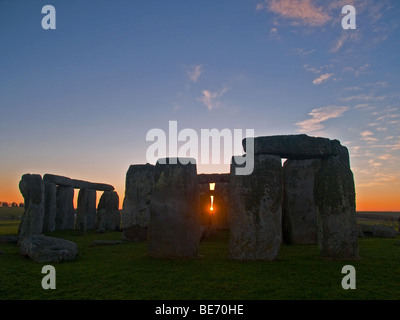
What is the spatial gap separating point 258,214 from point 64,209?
14486mm

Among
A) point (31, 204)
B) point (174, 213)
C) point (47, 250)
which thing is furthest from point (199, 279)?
point (31, 204)

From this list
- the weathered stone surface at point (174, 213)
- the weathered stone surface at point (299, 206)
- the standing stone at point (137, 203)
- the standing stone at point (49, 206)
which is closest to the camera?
the weathered stone surface at point (174, 213)

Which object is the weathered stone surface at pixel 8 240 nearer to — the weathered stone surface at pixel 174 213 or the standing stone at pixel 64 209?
the weathered stone surface at pixel 174 213

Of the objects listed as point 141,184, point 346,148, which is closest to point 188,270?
point 346,148

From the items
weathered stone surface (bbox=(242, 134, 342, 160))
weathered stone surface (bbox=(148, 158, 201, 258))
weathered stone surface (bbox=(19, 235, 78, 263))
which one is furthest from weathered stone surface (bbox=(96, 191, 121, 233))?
weathered stone surface (bbox=(242, 134, 342, 160))

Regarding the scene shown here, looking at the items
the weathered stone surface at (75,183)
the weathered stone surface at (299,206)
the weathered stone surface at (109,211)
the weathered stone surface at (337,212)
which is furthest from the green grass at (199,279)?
the weathered stone surface at (75,183)

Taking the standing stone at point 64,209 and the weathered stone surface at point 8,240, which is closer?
the weathered stone surface at point 8,240

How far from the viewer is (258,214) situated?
7145 mm

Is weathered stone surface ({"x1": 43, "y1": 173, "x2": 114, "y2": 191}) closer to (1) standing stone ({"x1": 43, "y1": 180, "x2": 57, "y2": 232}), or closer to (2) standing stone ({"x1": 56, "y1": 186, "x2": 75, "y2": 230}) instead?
(1) standing stone ({"x1": 43, "y1": 180, "x2": 57, "y2": 232})

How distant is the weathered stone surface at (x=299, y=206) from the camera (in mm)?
11055

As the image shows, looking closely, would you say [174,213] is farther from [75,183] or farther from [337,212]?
[75,183]

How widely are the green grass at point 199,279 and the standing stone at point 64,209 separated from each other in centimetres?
1111
